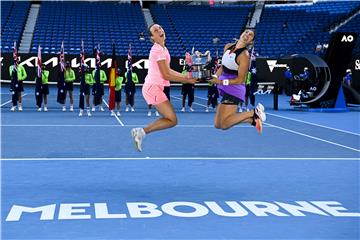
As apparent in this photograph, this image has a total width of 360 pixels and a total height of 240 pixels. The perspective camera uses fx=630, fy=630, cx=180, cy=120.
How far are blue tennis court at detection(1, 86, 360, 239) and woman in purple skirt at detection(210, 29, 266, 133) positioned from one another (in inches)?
44.4

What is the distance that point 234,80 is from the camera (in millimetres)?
8305

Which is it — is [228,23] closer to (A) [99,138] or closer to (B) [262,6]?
(B) [262,6]

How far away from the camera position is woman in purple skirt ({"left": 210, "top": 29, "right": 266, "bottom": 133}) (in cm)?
825

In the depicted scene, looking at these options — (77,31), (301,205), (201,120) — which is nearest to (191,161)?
(301,205)

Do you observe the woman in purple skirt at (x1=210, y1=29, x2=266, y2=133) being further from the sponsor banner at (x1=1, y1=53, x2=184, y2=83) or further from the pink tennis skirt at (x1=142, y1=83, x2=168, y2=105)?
the sponsor banner at (x1=1, y1=53, x2=184, y2=83)

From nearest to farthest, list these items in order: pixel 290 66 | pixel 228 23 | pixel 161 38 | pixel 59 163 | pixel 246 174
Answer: pixel 161 38, pixel 246 174, pixel 59 163, pixel 290 66, pixel 228 23

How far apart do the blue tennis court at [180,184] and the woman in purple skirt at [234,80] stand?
1127 mm

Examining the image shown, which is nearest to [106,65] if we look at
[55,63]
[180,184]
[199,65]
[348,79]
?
[55,63]

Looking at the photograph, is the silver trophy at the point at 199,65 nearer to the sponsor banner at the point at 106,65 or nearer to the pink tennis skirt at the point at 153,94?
the pink tennis skirt at the point at 153,94

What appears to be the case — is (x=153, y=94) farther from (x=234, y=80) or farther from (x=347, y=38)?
(x=347, y=38)

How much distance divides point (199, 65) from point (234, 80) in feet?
2.38

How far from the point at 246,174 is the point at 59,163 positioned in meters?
3.66

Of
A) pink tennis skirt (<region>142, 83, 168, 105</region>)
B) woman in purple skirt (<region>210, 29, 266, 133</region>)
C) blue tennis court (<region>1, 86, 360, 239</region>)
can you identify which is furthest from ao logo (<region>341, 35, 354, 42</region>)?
pink tennis skirt (<region>142, 83, 168, 105</region>)

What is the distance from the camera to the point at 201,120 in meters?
23.1
